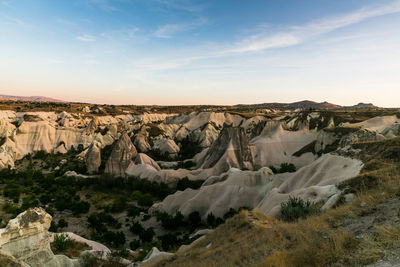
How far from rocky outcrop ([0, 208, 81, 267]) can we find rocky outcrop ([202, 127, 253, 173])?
2728 centimetres

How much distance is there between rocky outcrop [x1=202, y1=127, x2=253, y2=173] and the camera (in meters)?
35.0

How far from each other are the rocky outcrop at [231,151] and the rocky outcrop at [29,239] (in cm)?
2728

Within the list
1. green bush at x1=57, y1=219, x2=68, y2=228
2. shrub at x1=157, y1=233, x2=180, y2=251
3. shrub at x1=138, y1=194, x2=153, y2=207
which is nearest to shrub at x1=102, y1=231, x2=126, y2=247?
shrub at x1=157, y1=233, x2=180, y2=251

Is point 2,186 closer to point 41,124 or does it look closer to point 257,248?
point 41,124

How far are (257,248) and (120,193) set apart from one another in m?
29.8

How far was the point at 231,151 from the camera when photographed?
35.4 meters

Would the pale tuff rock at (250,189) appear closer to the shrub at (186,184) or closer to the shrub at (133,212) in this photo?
the shrub at (133,212)

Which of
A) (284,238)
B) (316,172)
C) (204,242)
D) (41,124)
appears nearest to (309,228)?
(284,238)

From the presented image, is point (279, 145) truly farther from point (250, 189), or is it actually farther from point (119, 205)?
point (119, 205)

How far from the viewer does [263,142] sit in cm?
4400

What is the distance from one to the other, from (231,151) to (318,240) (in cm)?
3073

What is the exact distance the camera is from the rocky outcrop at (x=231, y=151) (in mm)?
34969

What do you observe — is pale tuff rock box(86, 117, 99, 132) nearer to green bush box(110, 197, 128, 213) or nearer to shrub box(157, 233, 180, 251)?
green bush box(110, 197, 128, 213)

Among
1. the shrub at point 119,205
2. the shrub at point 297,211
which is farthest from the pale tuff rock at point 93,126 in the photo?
the shrub at point 297,211
